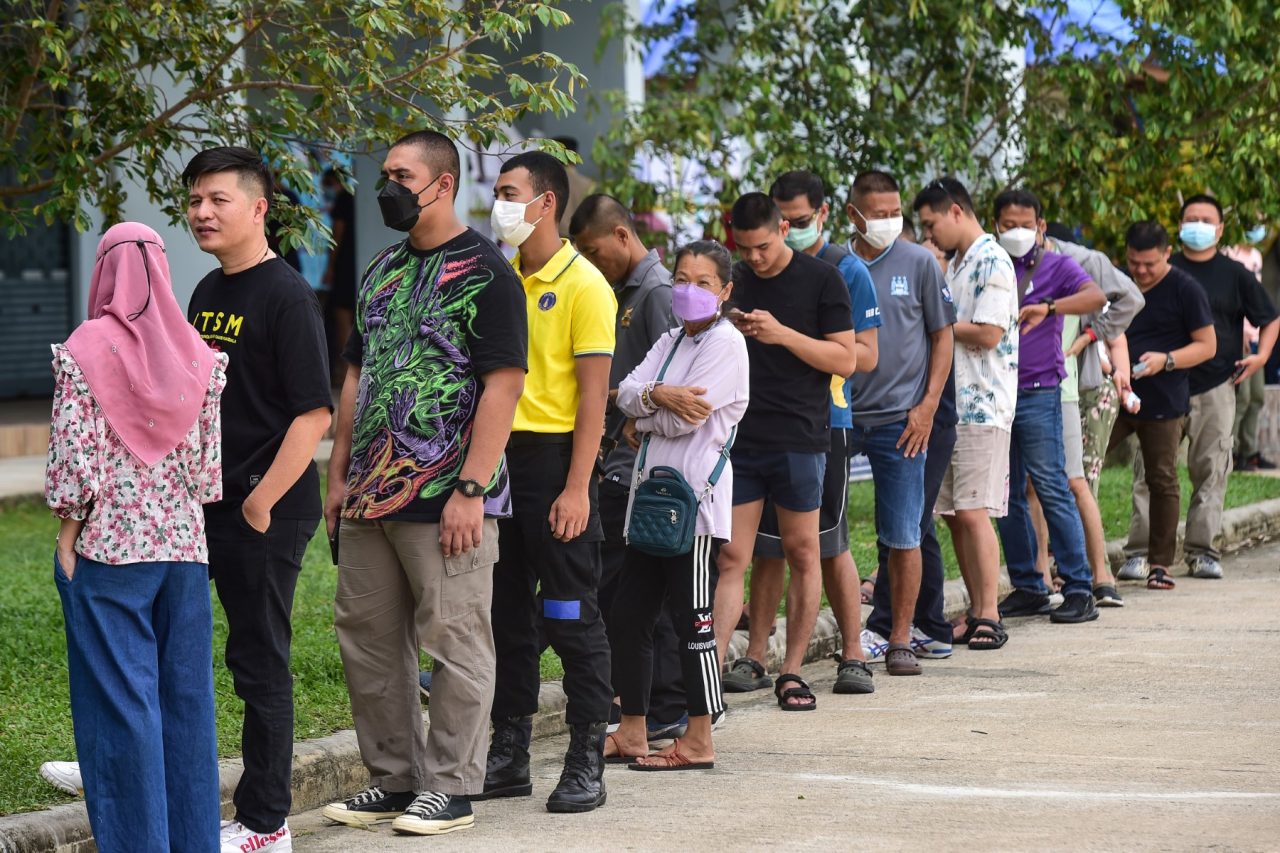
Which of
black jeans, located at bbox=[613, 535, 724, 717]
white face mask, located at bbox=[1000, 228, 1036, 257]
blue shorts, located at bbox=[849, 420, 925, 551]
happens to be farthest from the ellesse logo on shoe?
white face mask, located at bbox=[1000, 228, 1036, 257]

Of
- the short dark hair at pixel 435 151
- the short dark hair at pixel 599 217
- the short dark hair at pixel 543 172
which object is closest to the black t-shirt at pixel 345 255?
the short dark hair at pixel 599 217

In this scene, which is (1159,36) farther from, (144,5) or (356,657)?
(356,657)

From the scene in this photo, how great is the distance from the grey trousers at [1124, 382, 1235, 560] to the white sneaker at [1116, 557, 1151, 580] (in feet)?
0.70

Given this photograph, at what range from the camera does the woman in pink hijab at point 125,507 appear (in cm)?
447

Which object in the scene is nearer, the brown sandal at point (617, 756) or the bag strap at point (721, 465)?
the bag strap at point (721, 465)

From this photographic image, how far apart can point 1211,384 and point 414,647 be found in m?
6.55

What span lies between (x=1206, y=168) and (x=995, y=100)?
1419mm

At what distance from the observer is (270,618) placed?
5121 mm

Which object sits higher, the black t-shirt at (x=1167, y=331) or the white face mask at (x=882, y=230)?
the white face mask at (x=882, y=230)

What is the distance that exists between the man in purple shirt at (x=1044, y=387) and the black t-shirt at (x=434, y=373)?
423 centimetres

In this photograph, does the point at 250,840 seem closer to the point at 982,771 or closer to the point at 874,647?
the point at 982,771

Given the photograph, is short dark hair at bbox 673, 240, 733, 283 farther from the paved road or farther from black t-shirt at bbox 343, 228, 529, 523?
the paved road

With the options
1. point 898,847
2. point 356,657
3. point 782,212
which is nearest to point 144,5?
point 782,212

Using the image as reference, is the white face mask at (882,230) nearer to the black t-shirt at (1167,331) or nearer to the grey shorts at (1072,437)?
the grey shorts at (1072,437)
